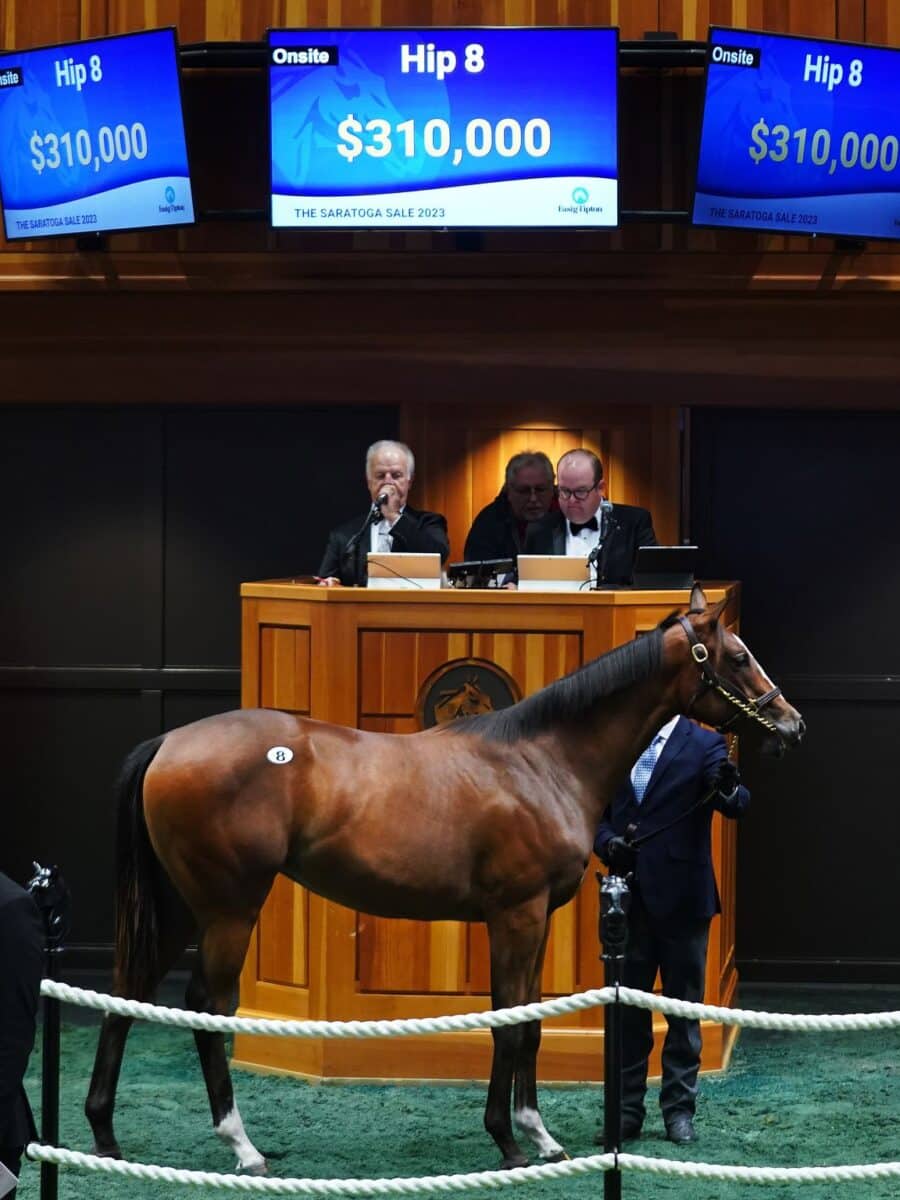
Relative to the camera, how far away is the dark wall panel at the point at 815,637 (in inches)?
355

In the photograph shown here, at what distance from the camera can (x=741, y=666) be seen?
241 inches

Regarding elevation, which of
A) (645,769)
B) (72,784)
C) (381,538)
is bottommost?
(72,784)

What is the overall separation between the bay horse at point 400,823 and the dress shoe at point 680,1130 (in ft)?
1.68

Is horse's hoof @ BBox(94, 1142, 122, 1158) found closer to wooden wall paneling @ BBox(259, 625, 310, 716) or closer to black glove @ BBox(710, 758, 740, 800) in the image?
wooden wall paneling @ BBox(259, 625, 310, 716)

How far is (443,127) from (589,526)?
1.74m

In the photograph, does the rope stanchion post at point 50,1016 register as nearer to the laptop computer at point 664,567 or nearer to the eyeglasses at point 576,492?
the laptop computer at point 664,567

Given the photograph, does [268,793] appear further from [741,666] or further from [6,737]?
[6,737]

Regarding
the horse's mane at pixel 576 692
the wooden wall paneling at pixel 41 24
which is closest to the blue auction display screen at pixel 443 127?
the wooden wall paneling at pixel 41 24

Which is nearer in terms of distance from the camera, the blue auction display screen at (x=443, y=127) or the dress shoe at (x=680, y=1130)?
the dress shoe at (x=680, y=1130)

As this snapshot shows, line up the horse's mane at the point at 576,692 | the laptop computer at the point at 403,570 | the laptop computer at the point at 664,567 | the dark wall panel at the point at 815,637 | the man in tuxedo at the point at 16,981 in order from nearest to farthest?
1. the man in tuxedo at the point at 16,981
2. the horse's mane at the point at 576,692
3. the laptop computer at the point at 664,567
4. the laptop computer at the point at 403,570
5. the dark wall panel at the point at 815,637

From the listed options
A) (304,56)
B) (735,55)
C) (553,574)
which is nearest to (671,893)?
(553,574)

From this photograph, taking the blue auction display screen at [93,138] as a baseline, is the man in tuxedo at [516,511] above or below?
below

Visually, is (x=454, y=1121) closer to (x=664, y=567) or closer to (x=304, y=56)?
(x=664, y=567)

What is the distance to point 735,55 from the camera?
7516 mm
